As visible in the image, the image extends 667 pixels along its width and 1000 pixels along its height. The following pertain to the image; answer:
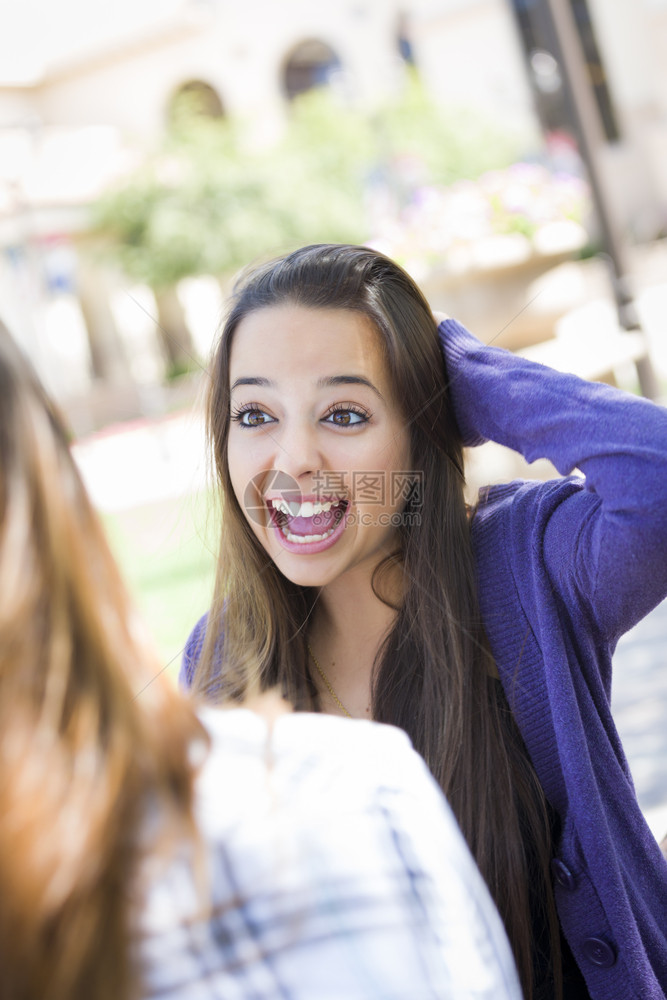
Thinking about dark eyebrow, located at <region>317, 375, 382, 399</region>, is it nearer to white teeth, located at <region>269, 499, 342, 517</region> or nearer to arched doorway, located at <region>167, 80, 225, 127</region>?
white teeth, located at <region>269, 499, 342, 517</region>

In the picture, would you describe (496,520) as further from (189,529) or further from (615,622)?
(189,529)

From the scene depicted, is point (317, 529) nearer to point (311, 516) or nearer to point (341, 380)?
point (311, 516)

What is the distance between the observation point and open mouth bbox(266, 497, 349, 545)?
4.69ft

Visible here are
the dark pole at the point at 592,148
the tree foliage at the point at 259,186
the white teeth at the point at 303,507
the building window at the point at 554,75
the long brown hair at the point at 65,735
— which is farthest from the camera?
the tree foliage at the point at 259,186

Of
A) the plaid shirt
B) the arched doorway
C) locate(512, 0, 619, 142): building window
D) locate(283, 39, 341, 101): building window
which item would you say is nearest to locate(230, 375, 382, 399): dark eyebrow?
the plaid shirt

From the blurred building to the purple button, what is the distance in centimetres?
1954

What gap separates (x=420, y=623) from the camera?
146 cm

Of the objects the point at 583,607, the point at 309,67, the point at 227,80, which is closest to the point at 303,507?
the point at 583,607

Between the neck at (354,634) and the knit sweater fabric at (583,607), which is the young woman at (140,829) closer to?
the knit sweater fabric at (583,607)

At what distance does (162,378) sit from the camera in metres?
25.3

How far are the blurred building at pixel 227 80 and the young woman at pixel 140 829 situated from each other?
19861mm

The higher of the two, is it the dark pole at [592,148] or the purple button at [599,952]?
the dark pole at [592,148]

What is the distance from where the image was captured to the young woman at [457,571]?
127cm

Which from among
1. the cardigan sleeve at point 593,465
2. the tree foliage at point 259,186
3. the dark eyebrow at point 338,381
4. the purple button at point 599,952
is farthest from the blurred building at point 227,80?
the purple button at point 599,952
